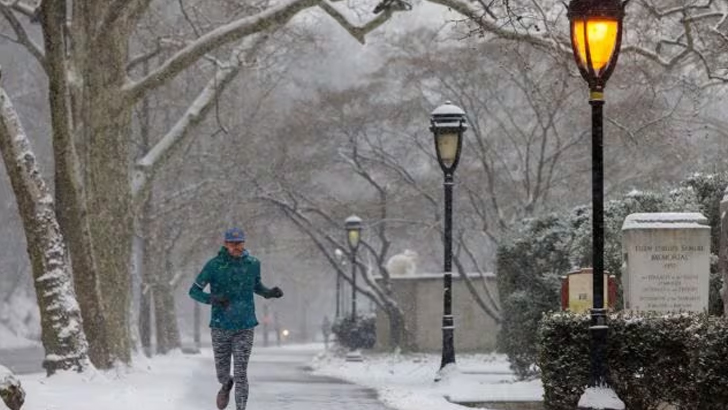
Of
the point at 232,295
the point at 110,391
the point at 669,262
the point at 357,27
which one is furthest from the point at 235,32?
the point at 232,295

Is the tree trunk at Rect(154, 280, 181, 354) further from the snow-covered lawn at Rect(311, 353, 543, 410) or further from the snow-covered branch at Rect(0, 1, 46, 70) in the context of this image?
the snow-covered branch at Rect(0, 1, 46, 70)

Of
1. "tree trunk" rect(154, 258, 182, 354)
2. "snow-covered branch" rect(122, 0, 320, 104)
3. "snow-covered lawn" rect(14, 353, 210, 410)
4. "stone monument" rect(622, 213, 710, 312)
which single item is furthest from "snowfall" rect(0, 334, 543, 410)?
"tree trunk" rect(154, 258, 182, 354)

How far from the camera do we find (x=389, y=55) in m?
42.9

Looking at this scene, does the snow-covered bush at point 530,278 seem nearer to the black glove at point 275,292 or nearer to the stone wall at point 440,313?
the black glove at point 275,292

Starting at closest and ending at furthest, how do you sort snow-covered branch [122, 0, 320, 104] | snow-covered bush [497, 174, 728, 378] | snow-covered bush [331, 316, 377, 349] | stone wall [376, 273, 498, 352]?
snow-covered bush [497, 174, 728, 378] → snow-covered branch [122, 0, 320, 104] → stone wall [376, 273, 498, 352] → snow-covered bush [331, 316, 377, 349]

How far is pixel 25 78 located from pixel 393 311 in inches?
1127

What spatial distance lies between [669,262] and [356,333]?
29674 mm

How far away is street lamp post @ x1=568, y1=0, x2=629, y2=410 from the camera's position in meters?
11.4

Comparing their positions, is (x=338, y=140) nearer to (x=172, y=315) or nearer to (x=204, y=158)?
(x=204, y=158)

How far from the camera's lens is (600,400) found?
1150 cm

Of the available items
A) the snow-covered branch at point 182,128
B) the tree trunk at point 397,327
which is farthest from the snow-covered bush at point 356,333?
the snow-covered branch at point 182,128

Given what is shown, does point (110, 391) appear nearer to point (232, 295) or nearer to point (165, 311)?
point (232, 295)

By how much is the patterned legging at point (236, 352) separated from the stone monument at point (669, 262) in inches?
211

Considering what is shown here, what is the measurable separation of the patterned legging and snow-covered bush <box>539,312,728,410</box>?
9.07 feet
